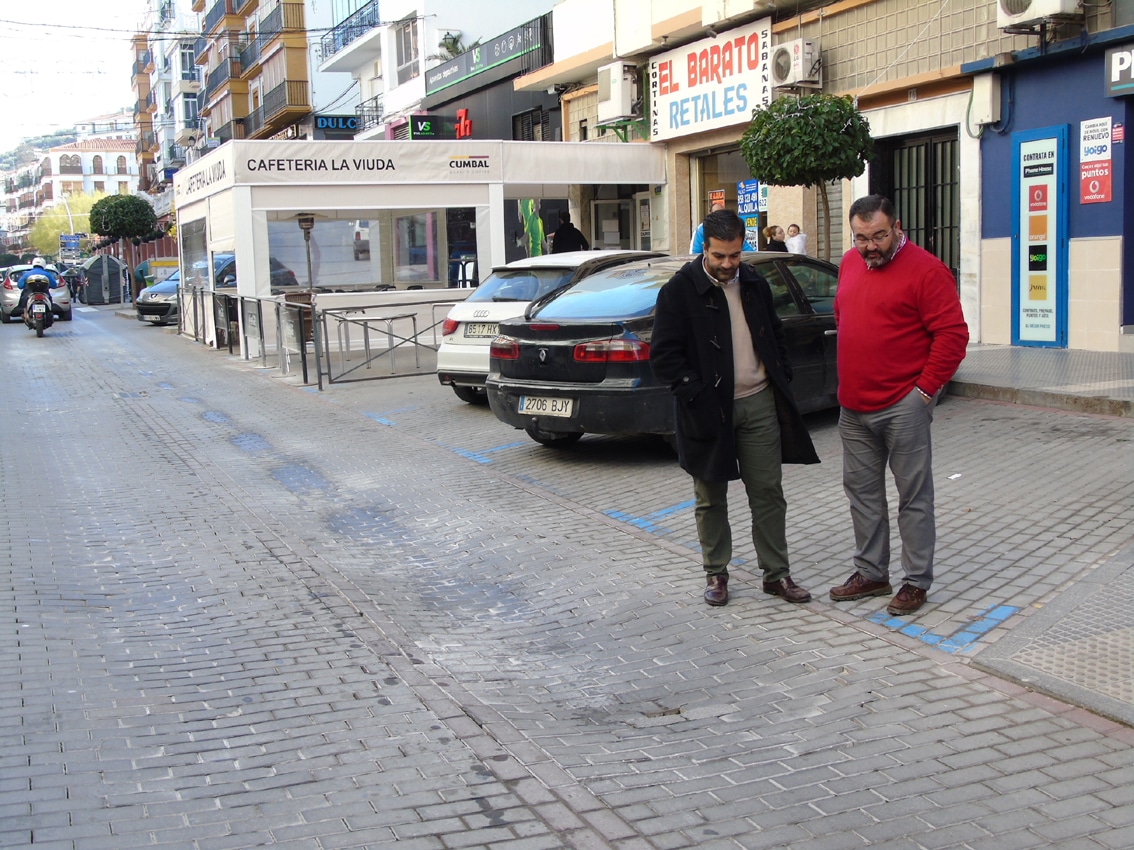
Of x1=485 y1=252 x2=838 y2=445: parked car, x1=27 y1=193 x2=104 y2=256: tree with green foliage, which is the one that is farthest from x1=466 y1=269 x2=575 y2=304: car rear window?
x1=27 y1=193 x2=104 y2=256: tree with green foliage

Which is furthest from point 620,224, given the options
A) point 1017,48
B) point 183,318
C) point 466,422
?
point 466,422

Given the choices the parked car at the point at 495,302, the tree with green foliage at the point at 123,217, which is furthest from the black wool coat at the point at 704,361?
the tree with green foliage at the point at 123,217

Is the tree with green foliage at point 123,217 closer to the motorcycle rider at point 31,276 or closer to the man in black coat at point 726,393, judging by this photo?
the motorcycle rider at point 31,276

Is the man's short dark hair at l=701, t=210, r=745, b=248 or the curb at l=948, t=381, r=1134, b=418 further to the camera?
the curb at l=948, t=381, r=1134, b=418

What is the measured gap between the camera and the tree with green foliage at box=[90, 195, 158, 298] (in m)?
57.5

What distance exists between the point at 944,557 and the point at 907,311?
1.66m

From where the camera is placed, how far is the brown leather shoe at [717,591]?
586cm

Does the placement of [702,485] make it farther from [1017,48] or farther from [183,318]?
[183,318]

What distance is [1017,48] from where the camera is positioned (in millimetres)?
14695

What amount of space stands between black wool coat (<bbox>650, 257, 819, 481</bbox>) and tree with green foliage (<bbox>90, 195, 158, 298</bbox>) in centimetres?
5567

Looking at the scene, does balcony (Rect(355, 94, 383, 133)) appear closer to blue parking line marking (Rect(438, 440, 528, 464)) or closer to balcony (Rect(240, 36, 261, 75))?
balcony (Rect(240, 36, 261, 75))

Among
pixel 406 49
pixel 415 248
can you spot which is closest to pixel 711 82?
pixel 415 248

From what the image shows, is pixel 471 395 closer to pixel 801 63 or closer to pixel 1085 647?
pixel 801 63

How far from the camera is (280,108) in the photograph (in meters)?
49.2
